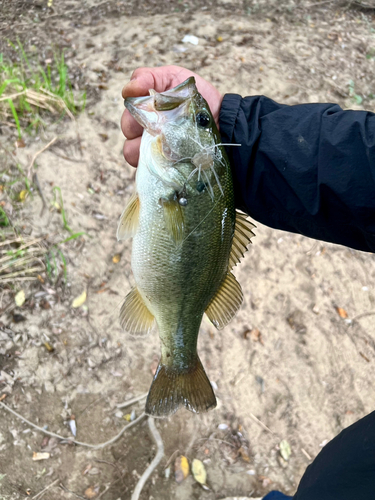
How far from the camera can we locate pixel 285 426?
9.28ft

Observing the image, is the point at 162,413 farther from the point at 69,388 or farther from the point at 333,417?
the point at 333,417

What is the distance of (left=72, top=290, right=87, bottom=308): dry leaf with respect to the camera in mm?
2914

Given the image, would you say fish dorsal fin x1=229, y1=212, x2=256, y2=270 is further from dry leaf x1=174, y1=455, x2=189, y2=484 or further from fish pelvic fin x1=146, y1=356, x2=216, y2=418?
dry leaf x1=174, y1=455, x2=189, y2=484

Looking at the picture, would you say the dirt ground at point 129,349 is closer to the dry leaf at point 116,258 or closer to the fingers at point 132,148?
the dry leaf at point 116,258

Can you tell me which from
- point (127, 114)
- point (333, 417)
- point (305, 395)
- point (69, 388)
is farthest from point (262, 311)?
point (127, 114)

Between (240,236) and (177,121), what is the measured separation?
616 mm

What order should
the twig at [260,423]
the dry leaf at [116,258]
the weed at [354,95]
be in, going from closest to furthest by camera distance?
the twig at [260,423], the dry leaf at [116,258], the weed at [354,95]

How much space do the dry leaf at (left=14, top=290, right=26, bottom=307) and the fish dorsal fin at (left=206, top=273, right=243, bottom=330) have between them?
1761mm

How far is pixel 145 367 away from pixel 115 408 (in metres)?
0.37

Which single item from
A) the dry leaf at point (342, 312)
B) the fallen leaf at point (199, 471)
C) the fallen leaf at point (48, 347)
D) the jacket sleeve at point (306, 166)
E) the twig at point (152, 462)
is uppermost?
the jacket sleeve at point (306, 166)

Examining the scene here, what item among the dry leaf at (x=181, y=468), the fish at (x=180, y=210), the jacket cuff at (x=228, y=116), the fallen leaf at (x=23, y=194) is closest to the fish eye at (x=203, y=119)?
the fish at (x=180, y=210)

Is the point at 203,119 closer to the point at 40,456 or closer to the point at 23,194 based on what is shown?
Result: the point at 23,194

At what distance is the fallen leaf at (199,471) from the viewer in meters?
2.54

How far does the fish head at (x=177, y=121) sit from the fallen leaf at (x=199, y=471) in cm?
227
